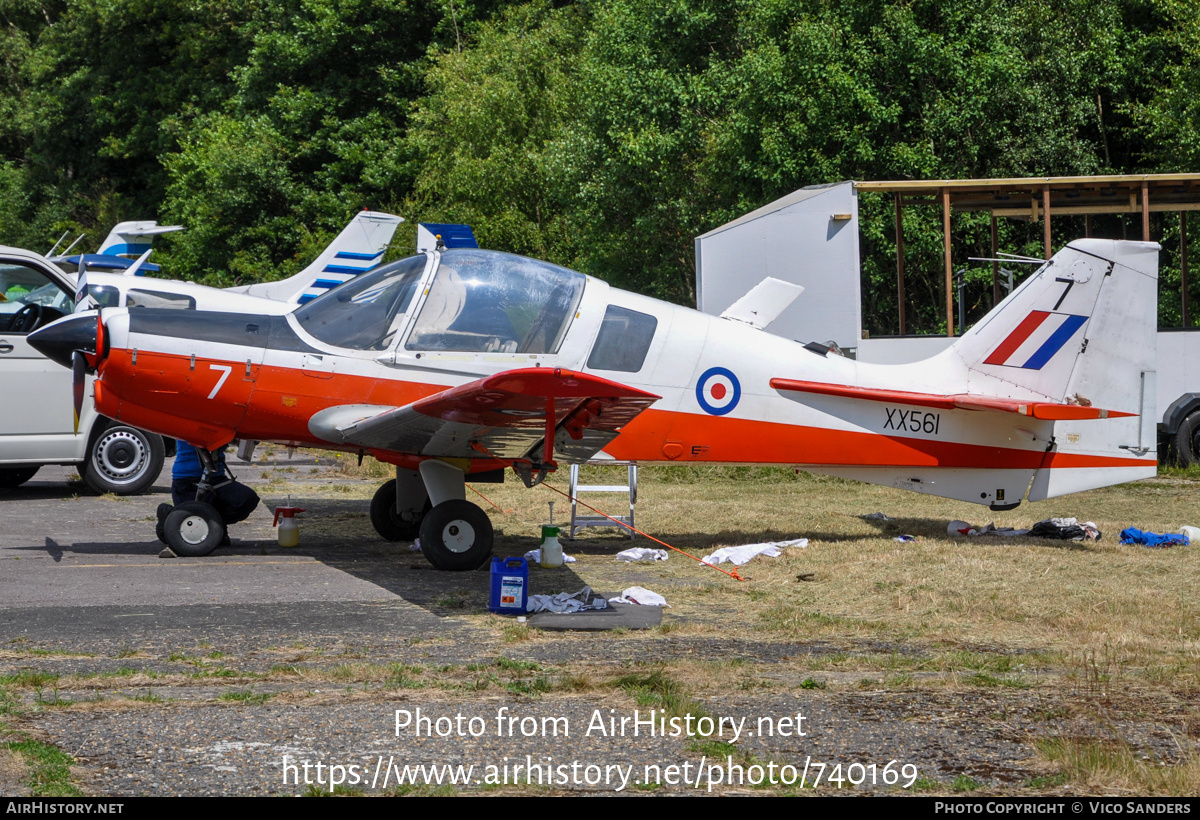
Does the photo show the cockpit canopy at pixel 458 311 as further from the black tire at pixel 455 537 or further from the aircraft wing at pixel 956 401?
the aircraft wing at pixel 956 401

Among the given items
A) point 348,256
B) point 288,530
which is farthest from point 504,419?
point 348,256

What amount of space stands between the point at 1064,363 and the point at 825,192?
5328mm

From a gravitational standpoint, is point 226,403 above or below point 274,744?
above

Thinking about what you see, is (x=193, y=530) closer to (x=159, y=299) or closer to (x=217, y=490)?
(x=217, y=490)

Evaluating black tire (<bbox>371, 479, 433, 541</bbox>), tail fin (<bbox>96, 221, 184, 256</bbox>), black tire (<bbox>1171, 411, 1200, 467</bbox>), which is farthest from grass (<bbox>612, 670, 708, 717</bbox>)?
tail fin (<bbox>96, 221, 184, 256</bbox>)

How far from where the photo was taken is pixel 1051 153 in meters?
21.3

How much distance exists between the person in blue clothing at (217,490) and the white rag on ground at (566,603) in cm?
341

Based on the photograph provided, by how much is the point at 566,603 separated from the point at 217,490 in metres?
3.89

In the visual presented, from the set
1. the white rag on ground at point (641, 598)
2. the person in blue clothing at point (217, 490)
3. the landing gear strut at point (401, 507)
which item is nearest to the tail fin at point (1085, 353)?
the white rag on ground at point (641, 598)

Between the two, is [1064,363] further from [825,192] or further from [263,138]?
[263,138]

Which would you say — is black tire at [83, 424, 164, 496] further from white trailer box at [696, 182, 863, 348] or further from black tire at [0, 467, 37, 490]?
white trailer box at [696, 182, 863, 348]

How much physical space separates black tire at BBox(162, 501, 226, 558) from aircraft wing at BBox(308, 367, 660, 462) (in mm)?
1198

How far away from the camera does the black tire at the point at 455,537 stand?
8195mm

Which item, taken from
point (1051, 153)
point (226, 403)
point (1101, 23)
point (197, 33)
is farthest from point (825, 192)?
point (197, 33)
